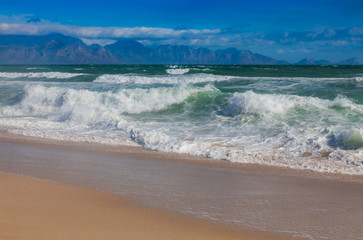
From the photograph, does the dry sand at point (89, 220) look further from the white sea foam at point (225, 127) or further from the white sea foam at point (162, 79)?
the white sea foam at point (162, 79)

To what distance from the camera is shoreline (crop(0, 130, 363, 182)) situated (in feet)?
20.7

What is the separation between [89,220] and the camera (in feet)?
12.7

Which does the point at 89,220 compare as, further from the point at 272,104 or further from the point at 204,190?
the point at 272,104

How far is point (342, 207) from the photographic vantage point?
4586mm

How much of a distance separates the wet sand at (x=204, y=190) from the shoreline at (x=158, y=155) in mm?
20

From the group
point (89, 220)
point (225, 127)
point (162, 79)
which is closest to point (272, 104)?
point (225, 127)

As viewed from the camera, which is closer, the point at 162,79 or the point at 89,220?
the point at 89,220

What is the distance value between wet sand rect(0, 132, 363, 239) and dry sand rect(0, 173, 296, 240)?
0.02m

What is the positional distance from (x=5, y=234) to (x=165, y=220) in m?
1.52

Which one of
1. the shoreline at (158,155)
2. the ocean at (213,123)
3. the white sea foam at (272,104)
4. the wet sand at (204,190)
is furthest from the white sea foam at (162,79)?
the wet sand at (204,190)

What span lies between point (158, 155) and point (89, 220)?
397 cm

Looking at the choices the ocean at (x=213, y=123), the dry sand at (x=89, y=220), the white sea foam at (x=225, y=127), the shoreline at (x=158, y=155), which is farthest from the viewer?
the ocean at (x=213, y=123)

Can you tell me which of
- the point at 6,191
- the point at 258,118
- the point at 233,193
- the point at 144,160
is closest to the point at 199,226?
the point at 233,193

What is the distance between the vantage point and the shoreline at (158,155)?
6.30 meters
